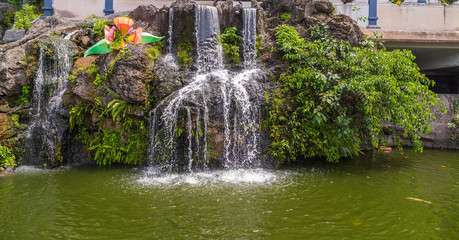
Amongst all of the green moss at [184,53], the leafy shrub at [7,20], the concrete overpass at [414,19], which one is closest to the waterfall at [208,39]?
the green moss at [184,53]

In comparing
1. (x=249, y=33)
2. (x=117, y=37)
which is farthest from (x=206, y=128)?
(x=249, y=33)

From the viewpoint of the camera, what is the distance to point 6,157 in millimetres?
6906

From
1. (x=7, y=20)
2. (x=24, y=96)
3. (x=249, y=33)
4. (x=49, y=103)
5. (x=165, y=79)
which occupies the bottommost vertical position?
(x=49, y=103)

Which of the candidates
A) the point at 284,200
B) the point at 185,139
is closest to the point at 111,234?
the point at 284,200

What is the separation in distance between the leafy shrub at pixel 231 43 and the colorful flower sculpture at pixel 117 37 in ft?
8.72

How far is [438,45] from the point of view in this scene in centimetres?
1192

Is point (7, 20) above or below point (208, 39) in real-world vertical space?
above

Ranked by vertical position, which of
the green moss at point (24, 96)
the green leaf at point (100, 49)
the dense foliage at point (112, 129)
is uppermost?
the green leaf at point (100, 49)

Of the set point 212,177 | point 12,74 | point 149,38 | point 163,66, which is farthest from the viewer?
point 149,38

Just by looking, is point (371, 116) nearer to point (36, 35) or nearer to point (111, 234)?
point (111, 234)

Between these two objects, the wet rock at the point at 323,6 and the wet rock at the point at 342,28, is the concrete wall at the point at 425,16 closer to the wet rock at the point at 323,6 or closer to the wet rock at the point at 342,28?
the wet rock at the point at 323,6

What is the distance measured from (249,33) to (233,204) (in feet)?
22.0

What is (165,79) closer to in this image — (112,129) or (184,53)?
(112,129)

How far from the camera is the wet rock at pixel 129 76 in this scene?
23.0 feet
